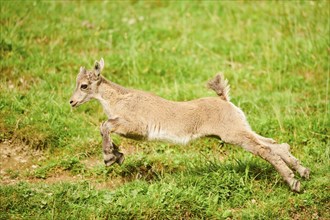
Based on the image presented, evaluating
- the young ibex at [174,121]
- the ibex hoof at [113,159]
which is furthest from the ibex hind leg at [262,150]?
the ibex hoof at [113,159]

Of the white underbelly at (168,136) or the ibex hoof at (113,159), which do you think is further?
the white underbelly at (168,136)

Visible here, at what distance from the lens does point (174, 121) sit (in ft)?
22.4

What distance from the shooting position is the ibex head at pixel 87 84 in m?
7.00

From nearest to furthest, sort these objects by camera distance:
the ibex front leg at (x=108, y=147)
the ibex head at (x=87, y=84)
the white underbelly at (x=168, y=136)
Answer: the ibex front leg at (x=108, y=147) → the white underbelly at (x=168, y=136) → the ibex head at (x=87, y=84)

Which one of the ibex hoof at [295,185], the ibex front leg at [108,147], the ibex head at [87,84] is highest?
the ibex head at [87,84]

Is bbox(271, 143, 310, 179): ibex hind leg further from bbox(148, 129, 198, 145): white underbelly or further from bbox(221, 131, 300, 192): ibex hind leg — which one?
bbox(148, 129, 198, 145): white underbelly

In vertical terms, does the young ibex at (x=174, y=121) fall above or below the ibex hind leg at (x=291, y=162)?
above

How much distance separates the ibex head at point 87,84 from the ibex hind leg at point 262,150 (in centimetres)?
184

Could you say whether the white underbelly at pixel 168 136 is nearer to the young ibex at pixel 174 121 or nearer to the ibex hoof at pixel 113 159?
the young ibex at pixel 174 121

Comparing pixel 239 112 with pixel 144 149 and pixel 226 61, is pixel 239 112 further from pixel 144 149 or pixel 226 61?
pixel 226 61

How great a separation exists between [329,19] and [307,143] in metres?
3.95

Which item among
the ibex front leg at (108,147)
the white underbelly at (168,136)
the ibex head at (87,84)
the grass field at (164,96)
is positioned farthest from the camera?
the ibex head at (87,84)

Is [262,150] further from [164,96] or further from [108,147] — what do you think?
[164,96]

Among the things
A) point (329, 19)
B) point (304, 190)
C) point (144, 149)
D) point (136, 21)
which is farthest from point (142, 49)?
point (304, 190)
